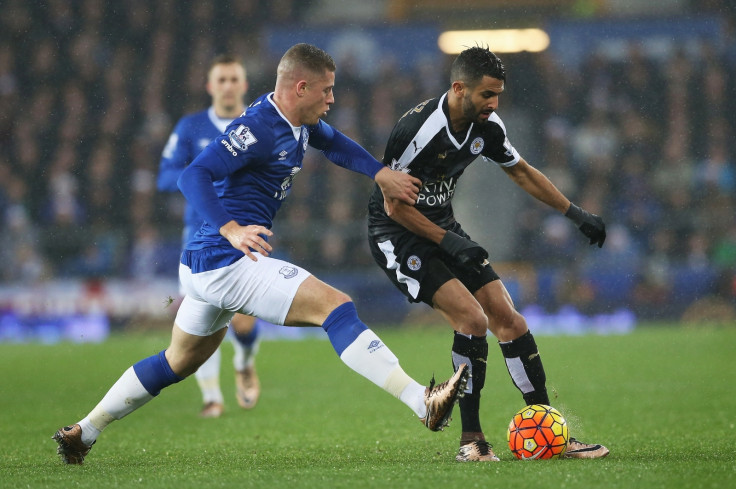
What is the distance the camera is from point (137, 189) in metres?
16.4

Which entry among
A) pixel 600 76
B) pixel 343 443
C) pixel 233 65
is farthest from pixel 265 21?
pixel 343 443

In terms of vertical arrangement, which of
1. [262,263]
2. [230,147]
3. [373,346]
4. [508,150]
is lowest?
[373,346]

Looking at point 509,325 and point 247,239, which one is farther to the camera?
point 509,325

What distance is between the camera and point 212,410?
7734 millimetres

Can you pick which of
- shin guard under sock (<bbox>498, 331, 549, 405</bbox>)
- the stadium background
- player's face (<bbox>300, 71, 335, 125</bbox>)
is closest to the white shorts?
player's face (<bbox>300, 71, 335, 125</bbox>)

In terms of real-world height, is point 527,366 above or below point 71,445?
above

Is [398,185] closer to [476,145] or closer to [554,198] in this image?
A: [476,145]

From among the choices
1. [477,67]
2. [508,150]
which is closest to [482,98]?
[477,67]

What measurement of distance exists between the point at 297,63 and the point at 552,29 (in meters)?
15.8

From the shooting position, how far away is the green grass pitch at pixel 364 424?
450 centimetres

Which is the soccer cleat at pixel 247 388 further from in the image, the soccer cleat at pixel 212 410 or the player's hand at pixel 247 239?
the player's hand at pixel 247 239

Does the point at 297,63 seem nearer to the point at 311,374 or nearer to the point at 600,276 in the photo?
the point at 311,374

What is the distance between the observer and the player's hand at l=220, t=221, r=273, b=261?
4.36 meters

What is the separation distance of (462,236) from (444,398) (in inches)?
51.5
